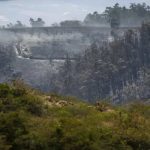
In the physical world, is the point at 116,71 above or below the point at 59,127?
below

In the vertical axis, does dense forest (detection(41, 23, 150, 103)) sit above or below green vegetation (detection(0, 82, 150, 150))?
below

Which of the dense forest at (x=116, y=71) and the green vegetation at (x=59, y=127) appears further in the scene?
the dense forest at (x=116, y=71)

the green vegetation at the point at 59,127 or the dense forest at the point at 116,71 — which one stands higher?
the green vegetation at the point at 59,127

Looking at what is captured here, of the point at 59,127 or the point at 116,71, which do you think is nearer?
the point at 59,127

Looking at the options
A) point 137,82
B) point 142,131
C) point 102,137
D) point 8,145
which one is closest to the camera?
point 8,145

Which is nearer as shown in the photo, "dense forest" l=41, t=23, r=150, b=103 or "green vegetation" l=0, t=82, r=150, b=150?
"green vegetation" l=0, t=82, r=150, b=150

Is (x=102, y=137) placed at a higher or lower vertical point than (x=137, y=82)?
higher

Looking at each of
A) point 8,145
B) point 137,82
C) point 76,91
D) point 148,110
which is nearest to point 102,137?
point 8,145

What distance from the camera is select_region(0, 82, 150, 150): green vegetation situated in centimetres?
2805

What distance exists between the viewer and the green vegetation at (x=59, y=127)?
28.0 meters

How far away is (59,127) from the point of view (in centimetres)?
2888

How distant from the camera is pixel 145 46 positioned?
566 ft

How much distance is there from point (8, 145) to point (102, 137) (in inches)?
212

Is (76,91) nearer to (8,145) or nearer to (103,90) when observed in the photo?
(103,90)
